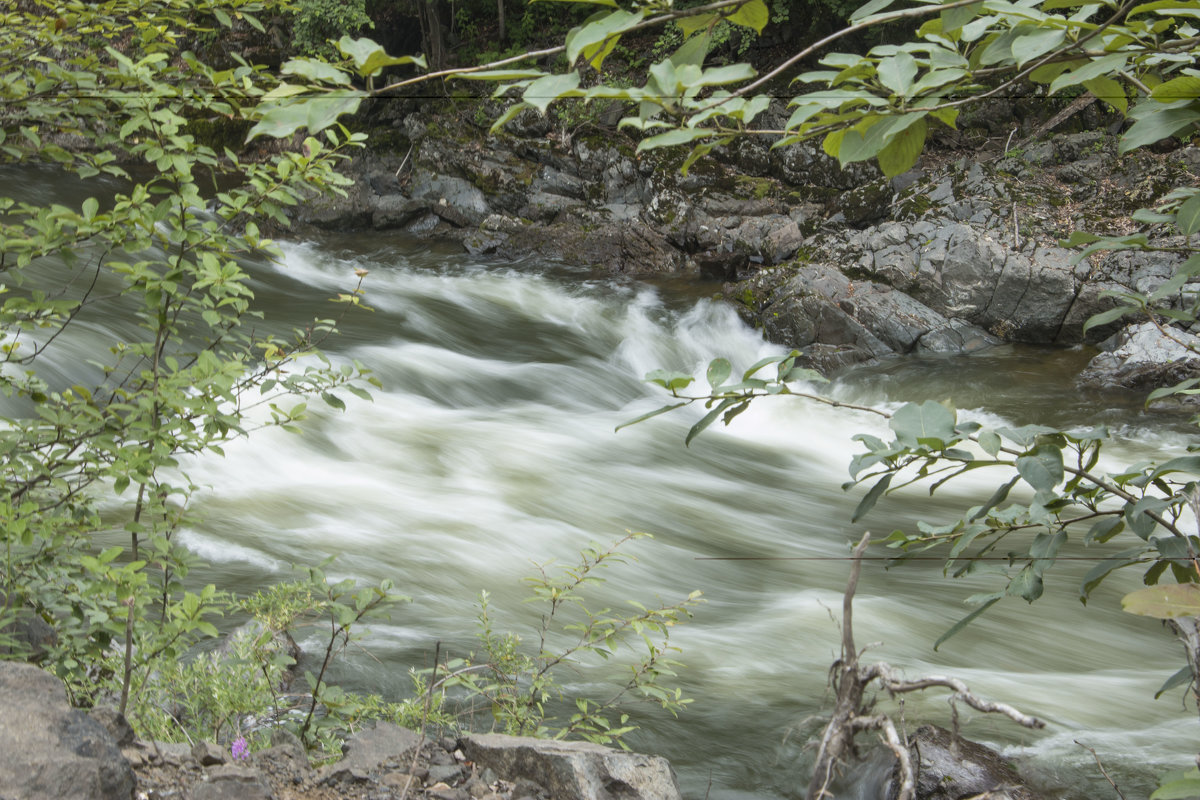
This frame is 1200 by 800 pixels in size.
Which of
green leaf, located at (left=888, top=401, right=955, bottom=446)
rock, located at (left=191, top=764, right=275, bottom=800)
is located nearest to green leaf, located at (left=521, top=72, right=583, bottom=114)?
green leaf, located at (left=888, top=401, right=955, bottom=446)

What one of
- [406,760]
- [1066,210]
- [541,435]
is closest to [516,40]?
[1066,210]

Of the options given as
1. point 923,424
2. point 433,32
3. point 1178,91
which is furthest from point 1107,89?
point 433,32

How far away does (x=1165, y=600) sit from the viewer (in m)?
0.97

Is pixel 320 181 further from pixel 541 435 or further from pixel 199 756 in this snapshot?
pixel 541 435

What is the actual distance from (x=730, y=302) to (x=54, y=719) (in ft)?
29.7

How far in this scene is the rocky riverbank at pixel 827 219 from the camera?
9141 millimetres

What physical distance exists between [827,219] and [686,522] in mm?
6970

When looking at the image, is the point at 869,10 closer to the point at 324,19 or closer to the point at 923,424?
the point at 923,424

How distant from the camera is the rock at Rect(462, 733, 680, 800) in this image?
212cm

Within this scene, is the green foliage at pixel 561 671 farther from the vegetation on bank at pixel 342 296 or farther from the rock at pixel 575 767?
the rock at pixel 575 767

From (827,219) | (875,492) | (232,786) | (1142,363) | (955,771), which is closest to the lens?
(875,492)

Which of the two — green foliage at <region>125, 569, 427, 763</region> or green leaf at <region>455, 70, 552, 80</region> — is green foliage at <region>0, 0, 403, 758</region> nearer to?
green foliage at <region>125, 569, 427, 763</region>

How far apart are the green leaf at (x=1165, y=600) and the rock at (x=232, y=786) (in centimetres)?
167

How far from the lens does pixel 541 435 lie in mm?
7027
